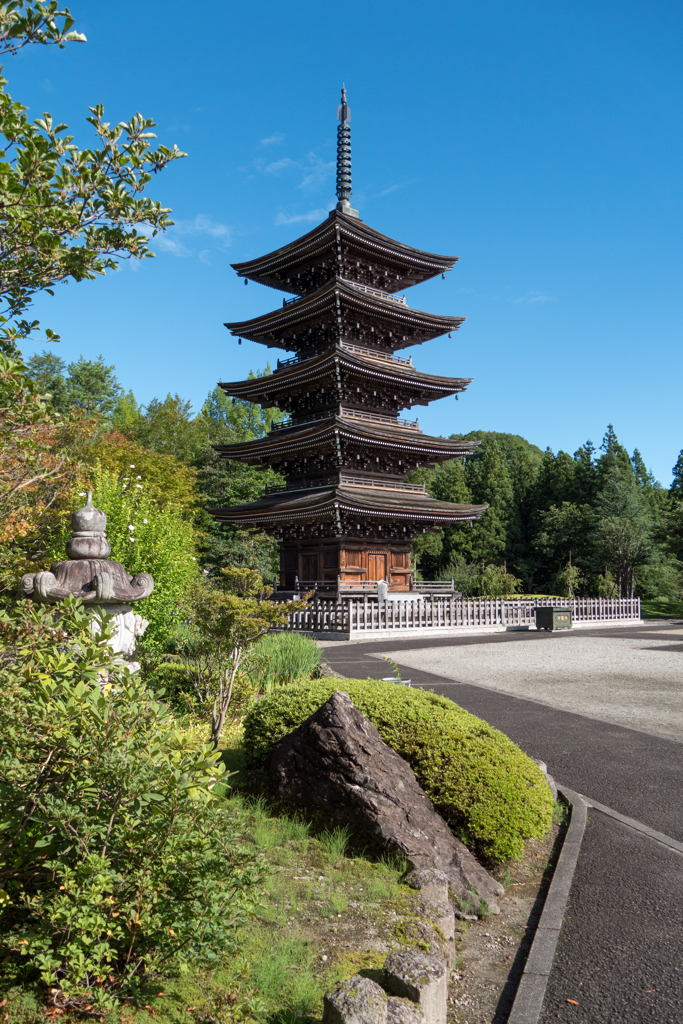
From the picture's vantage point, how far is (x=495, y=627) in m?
25.3

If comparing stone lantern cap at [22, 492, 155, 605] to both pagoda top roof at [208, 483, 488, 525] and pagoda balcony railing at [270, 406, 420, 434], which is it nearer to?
pagoda top roof at [208, 483, 488, 525]

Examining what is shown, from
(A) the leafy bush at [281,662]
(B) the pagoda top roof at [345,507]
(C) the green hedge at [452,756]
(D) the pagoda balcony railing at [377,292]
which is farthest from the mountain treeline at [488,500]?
(C) the green hedge at [452,756]

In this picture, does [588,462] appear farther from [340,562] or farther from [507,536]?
[340,562]

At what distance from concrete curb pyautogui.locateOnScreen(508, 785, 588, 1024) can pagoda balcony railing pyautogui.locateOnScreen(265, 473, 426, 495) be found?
2197cm

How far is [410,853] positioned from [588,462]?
197ft

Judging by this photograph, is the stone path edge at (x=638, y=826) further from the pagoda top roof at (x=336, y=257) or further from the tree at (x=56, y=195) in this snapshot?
the pagoda top roof at (x=336, y=257)

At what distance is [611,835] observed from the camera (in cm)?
500

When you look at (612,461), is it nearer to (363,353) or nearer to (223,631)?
(363,353)

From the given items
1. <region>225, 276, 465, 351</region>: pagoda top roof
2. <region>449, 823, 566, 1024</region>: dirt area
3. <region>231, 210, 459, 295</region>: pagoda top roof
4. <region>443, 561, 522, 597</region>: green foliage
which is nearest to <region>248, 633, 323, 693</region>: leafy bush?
<region>449, 823, 566, 1024</region>: dirt area

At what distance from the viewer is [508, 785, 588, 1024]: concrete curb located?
9.87 feet

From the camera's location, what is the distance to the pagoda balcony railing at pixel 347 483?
2689 cm

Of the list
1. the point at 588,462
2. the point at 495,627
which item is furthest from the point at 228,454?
the point at 588,462

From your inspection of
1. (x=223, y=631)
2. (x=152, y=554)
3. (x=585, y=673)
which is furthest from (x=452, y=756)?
(x=585, y=673)

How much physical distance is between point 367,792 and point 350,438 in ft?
70.6
